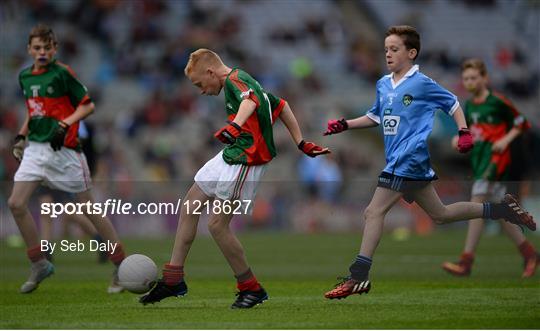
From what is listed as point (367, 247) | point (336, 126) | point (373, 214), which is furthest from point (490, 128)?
point (367, 247)

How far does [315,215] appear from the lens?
2592 centimetres

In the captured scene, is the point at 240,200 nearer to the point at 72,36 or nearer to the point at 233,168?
the point at 233,168

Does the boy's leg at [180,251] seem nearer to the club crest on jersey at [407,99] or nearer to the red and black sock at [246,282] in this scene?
the red and black sock at [246,282]

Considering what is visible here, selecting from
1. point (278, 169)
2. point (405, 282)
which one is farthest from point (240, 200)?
point (278, 169)

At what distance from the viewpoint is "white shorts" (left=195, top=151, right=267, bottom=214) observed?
9.41 m

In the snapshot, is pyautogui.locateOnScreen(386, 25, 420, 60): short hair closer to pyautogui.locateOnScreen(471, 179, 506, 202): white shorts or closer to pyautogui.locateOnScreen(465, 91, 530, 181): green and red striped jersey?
pyautogui.locateOnScreen(465, 91, 530, 181): green and red striped jersey

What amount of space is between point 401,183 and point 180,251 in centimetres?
200

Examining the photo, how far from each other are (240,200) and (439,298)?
2.29 m

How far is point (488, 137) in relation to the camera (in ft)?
45.5

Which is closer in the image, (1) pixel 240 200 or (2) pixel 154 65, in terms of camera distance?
(1) pixel 240 200

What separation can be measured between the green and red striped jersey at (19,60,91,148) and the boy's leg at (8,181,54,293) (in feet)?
1.74

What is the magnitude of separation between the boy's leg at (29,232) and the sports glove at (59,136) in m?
0.46

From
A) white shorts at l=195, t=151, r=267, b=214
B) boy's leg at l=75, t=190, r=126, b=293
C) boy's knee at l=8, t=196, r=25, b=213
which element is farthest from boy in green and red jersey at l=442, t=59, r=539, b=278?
boy's knee at l=8, t=196, r=25, b=213

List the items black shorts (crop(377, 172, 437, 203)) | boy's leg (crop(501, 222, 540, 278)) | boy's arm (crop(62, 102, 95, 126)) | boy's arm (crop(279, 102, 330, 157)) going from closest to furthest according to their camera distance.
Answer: black shorts (crop(377, 172, 437, 203)), boy's arm (crop(279, 102, 330, 157)), boy's arm (crop(62, 102, 95, 126)), boy's leg (crop(501, 222, 540, 278))
